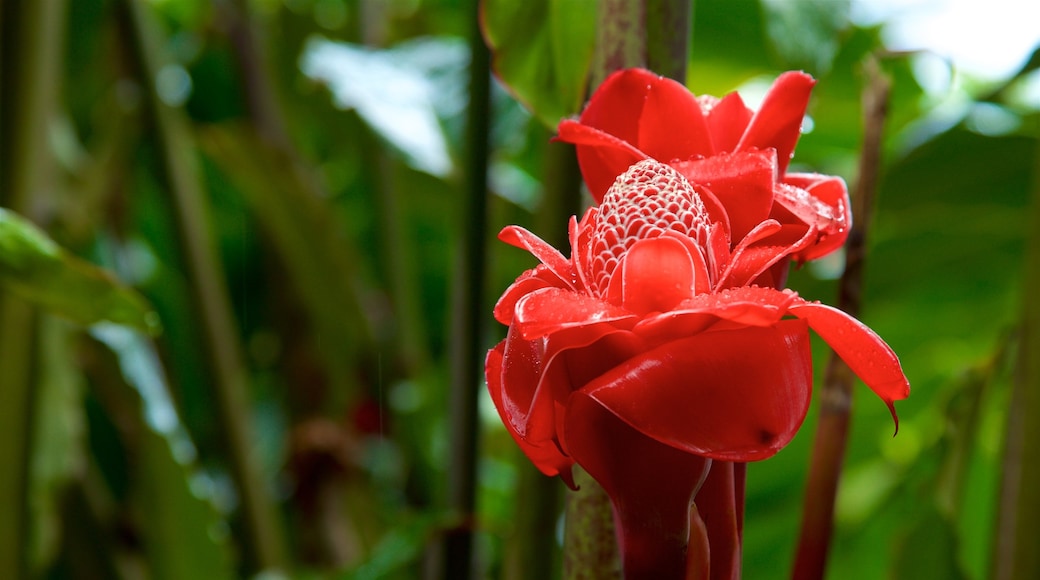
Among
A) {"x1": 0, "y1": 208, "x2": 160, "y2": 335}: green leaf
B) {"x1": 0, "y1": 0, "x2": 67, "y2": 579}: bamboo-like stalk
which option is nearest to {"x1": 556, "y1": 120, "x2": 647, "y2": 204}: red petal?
{"x1": 0, "y1": 208, "x2": 160, "y2": 335}: green leaf

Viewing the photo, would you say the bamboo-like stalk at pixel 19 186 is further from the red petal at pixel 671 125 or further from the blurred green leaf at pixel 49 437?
the red petal at pixel 671 125

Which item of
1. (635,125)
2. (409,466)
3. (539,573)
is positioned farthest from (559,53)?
(409,466)

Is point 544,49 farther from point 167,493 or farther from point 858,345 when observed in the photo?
point 167,493

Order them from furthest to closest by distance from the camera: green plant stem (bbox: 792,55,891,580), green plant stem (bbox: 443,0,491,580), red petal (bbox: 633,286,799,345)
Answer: green plant stem (bbox: 443,0,491,580), green plant stem (bbox: 792,55,891,580), red petal (bbox: 633,286,799,345)

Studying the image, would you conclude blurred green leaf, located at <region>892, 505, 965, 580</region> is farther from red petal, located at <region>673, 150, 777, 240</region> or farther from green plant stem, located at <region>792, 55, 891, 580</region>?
red petal, located at <region>673, 150, 777, 240</region>

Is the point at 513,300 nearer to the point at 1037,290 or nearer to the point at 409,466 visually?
the point at 1037,290

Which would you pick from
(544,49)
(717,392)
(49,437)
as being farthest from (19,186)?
(717,392)

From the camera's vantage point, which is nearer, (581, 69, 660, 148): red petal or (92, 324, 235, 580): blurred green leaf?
(581, 69, 660, 148): red petal
